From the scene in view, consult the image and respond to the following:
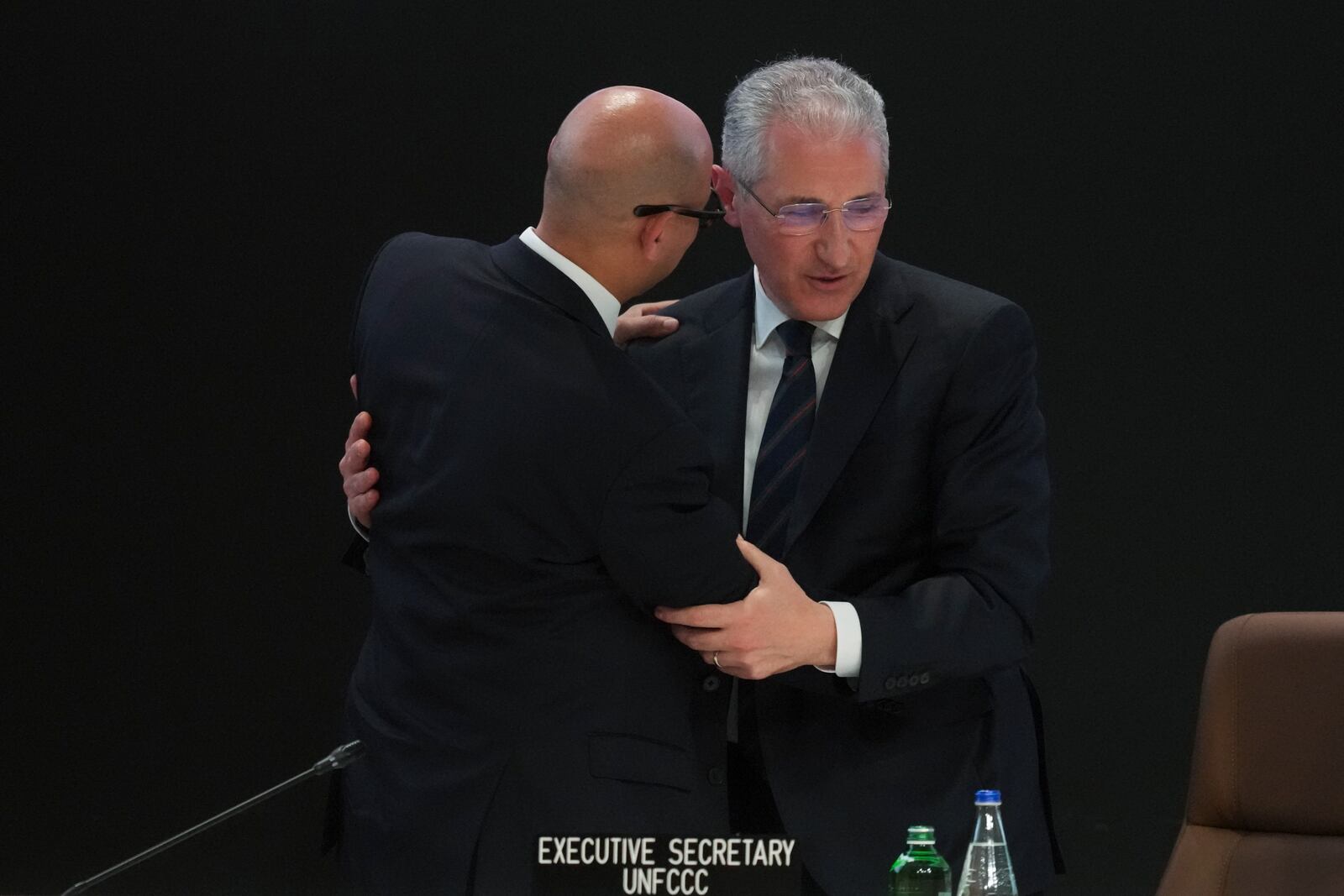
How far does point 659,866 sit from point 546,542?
1.55ft

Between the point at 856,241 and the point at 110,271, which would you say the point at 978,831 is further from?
the point at 110,271

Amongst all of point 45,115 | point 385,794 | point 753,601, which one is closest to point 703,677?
point 753,601

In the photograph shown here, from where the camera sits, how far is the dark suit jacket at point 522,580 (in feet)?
5.59

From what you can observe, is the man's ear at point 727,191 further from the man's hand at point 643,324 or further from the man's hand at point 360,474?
the man's hand at point 360,474

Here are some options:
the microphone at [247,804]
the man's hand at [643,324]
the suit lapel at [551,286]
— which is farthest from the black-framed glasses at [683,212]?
the microphone at [247,804]

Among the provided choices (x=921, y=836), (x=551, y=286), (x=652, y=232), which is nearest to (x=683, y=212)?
(x=652, y=232)

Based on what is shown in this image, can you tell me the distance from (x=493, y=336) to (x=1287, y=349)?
2010 millimetres

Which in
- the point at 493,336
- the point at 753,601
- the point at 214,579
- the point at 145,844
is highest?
the point at 493,336

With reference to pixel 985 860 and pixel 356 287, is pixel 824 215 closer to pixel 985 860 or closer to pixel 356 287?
pixel 985 860

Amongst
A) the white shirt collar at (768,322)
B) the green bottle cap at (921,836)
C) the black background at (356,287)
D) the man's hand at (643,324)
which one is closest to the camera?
the green bottle cap at (921,836)

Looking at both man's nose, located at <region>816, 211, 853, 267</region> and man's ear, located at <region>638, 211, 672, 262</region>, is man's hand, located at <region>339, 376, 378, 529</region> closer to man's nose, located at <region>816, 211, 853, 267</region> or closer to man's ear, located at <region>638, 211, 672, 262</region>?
man's ear, located at <region>638, 211, 672, 262</region>

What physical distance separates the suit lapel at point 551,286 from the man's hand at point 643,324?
38 cm

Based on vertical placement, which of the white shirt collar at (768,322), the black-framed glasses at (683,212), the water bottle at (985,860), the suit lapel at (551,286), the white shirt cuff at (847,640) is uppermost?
the black-framed glasses at (683,212)

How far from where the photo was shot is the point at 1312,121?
10.3ft
